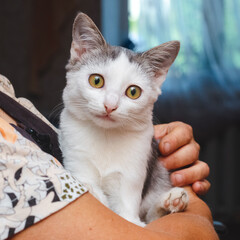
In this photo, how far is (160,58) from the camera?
114 centimetres

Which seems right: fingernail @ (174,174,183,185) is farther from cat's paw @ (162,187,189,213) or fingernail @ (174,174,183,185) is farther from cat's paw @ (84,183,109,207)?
cat's paw @ (84,183,109,207)

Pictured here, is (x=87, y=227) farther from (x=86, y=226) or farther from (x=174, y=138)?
(x=174, y=138)

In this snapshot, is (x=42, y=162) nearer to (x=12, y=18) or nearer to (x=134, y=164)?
(x=134, y=164)

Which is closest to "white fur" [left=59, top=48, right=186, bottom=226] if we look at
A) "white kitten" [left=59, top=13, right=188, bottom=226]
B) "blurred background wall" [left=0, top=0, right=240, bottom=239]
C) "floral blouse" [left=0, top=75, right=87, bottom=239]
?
"white kitten" [left=59, top=13, right=188, bottom=226]

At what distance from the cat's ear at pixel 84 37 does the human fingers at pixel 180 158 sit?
0.48m

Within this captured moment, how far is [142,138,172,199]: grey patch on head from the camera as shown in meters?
1.11

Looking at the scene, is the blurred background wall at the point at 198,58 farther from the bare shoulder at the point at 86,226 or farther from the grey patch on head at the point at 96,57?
the bare shoulder at the point at 86,226

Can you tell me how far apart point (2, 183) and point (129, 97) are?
0.50m

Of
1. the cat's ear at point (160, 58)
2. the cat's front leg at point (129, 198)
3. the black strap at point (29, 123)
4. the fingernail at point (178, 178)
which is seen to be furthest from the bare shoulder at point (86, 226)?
the cat's ear at point (160, 58)

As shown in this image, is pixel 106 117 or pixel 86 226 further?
pixel 106 117

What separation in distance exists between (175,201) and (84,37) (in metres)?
0.60

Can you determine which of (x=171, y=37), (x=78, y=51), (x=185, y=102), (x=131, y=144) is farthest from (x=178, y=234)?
(x=171, y=37)

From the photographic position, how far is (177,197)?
1.00 metres

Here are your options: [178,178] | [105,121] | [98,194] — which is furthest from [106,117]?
[178,178]
